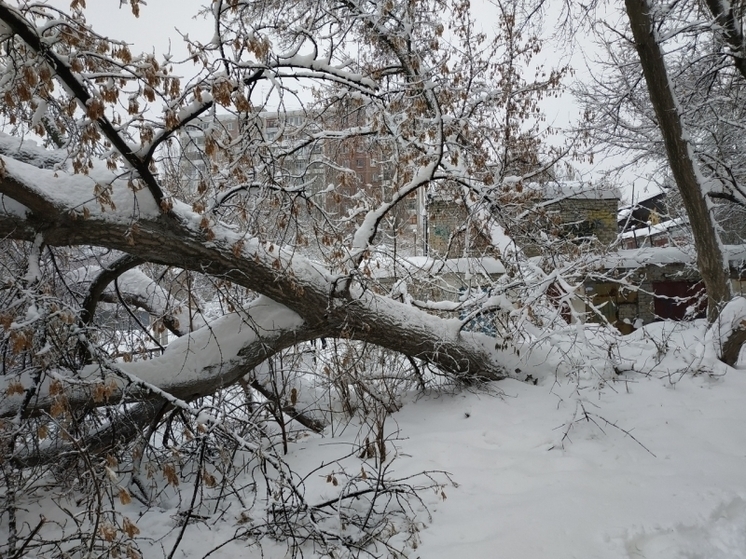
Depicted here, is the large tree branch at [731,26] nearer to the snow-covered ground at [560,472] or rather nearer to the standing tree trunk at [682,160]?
the standing tree trunk at [682,160]

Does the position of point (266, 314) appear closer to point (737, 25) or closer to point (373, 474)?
point (373, 474)

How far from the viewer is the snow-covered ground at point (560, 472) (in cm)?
254

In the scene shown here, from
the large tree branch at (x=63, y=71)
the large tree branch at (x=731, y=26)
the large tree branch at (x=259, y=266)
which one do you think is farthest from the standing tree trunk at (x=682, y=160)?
the large tree branch at (x=63, y=71)

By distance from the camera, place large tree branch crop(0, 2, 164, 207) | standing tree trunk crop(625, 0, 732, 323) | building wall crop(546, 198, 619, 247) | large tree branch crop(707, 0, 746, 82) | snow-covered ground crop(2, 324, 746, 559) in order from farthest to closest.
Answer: building wall crop(546, 198, 619, 247)
large tree branch crop(707, 0, 746, 82)
standing tree trunk crop(625, 0, 732, 323)
snow-covered ground crop(2, 324, 746, 559)
large tree branch crop(0, 2, 164, 207)

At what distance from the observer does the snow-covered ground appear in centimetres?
254

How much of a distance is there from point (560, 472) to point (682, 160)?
4242 mm

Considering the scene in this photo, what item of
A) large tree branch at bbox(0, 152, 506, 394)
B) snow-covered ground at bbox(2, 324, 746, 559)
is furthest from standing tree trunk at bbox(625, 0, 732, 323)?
large tree branch at bbox(0, 152, 506, 394)

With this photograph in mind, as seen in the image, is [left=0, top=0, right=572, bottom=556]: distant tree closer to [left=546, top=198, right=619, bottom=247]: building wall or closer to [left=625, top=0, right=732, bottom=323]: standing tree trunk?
[left=625, top=0, right=732, bottom=323]: standing tree trunk

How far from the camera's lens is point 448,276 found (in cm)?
1026

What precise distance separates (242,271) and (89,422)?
182 cm

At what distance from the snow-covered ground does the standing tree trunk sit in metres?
1.37

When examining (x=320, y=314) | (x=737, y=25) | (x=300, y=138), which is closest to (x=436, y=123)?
(x=300, y=138)

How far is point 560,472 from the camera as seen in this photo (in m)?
3.23

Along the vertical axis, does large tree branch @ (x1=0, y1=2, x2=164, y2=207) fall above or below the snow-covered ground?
above
